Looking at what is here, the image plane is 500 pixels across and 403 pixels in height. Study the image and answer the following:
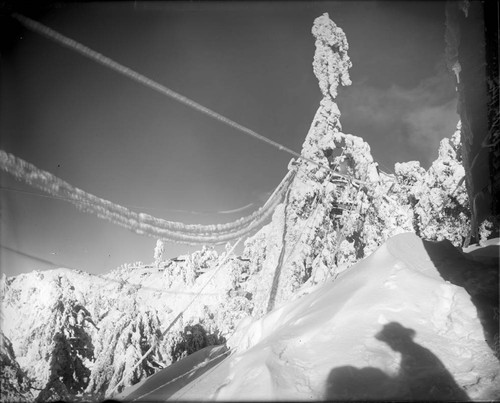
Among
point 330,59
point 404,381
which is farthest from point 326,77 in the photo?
point 404,381

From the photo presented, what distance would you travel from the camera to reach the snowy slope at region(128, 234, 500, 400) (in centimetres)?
336

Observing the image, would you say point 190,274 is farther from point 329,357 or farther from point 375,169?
point 329,357

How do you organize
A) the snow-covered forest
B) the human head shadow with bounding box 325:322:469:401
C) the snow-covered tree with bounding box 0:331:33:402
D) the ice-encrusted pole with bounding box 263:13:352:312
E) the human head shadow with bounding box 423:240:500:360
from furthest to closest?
the ice-encrusted pole with bounding box 263:13:352:312
the snow-covered tree with bounding box 0:331:33:402
the human head shadow with bounding box 423:240:500:360
the snow-covered forest
the human head shadow with bounding box 325:322:469:401

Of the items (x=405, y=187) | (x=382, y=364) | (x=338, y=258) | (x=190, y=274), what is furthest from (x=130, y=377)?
(x=190, y=274)

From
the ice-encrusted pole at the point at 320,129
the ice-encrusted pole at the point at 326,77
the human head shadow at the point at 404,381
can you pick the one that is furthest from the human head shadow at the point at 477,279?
the ice-encrusted pole at the point at 326,77

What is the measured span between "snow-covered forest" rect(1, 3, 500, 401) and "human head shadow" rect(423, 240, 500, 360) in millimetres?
21

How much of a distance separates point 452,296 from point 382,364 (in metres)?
Answer: 1.94

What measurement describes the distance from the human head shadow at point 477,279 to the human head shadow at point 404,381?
1008mm

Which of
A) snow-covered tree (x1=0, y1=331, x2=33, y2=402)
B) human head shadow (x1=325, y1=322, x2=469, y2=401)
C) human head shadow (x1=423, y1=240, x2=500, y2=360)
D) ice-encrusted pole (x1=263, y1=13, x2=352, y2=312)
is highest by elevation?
ice-encrusted pole (x1=263, y1=13, x2=352, y2=312)

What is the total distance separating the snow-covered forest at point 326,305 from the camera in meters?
3.68

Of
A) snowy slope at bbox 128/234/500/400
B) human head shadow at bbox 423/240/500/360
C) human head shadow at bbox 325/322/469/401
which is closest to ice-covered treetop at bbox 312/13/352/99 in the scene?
human head shadow at bbox 423/240/500/360

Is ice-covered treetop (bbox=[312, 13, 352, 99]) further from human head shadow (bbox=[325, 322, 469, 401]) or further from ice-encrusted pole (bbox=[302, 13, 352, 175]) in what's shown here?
human head shadow (bbox=[325, 322, 469, 401])

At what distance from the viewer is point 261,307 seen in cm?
1516

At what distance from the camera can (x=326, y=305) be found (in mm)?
4996
